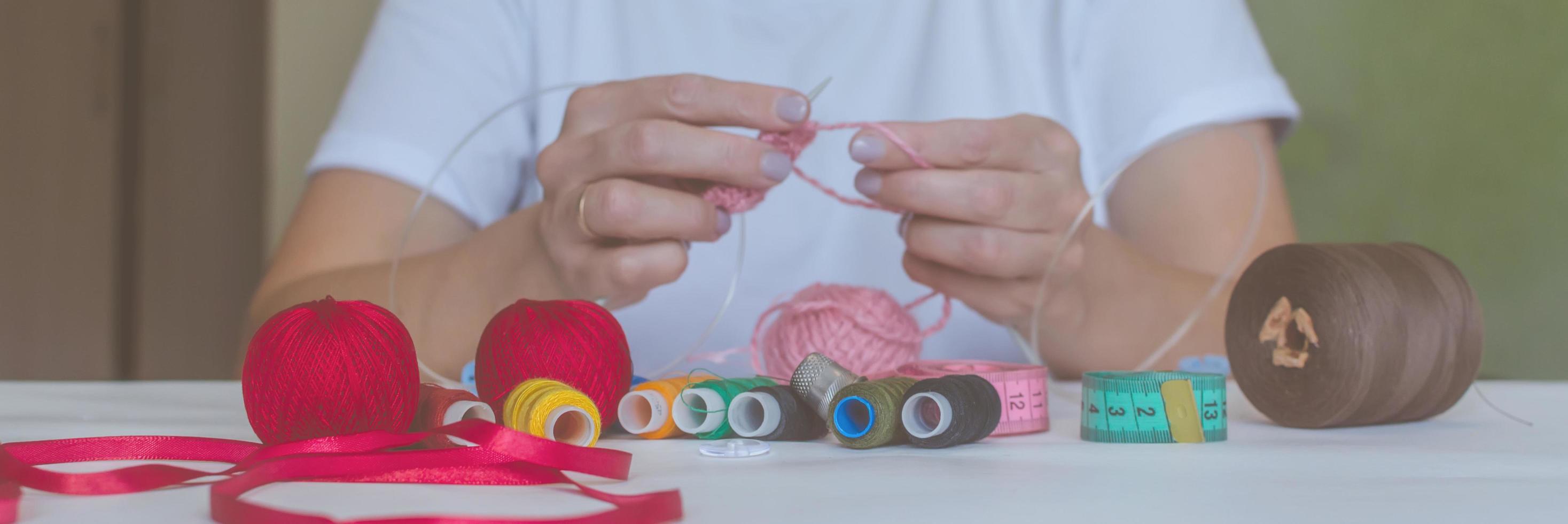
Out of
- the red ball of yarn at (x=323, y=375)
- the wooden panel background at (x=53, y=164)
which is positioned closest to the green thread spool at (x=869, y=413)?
the red ball of yarn at (x=323, y=375)

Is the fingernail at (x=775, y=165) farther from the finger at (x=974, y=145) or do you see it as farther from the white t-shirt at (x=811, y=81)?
the white t-shirt at (x=811, y=81)

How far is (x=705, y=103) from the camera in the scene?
0.77 meters

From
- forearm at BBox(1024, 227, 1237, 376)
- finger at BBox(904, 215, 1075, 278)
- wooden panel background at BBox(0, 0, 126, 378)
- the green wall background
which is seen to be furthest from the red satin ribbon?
wooden panel background at BBox(0, 0, 126, 378)

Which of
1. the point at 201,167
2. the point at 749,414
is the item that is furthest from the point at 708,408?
the point at 201,167

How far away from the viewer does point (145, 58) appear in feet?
7.51

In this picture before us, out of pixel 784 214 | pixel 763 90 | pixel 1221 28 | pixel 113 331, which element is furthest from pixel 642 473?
pixel 113 331

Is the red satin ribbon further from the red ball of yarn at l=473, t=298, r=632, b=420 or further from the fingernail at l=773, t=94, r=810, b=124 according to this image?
the fingernail at l=773, t=94, r=810, b=124

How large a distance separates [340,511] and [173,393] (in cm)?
56

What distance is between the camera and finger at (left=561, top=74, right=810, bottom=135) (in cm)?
75

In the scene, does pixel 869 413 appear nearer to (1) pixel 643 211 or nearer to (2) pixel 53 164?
(1) pixel 643 211

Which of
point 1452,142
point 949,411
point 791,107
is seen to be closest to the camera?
point 949,411

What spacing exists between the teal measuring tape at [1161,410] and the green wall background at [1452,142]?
1.25 meters

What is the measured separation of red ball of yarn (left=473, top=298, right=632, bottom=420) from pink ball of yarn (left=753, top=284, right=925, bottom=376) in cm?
23

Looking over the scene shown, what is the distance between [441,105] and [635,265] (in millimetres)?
499
